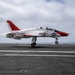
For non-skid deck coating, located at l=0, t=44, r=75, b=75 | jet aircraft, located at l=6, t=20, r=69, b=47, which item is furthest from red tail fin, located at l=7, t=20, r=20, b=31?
non-skid deck coating, located at l=0, t=44, r=75, b=75

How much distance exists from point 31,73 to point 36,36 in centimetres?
3298

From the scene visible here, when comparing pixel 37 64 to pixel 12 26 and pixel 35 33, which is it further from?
pixel 12 26

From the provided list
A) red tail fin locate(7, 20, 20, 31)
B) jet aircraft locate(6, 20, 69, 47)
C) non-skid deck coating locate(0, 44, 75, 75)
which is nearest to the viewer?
non-skid deck coating locate(0, 44, 75, 75)

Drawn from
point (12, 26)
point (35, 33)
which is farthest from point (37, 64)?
point (12, 26)

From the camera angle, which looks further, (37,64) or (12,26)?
(12,26)

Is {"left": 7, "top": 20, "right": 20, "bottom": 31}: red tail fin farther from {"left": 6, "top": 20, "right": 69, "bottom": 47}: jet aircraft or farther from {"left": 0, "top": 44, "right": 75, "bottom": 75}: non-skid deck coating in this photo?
{"left": 0, "top": 44, "right": 75, "bottom": 75}: non-skid deck coating

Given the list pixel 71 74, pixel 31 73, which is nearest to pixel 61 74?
pixel 71 74

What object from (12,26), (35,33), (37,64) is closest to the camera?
(37,64)

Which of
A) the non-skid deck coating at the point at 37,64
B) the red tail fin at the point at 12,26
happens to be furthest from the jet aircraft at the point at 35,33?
the non-skid deck coating at the point at 37,64

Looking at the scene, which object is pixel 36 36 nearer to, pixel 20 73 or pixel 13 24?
pixel 13 24

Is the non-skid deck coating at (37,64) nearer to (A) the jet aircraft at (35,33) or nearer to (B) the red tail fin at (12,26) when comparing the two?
(A) the jet aircraft at (35,33)

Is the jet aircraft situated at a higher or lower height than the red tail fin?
lower

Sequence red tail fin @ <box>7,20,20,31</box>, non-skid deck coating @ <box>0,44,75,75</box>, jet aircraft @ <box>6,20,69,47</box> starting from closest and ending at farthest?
non-skid deck coating @ <box>0,44,75,75</box>
jet aircraft @ <box>6,20,69,47</box>
red tail fin @ <box>7,20,20,31</box>

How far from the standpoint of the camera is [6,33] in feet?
152
